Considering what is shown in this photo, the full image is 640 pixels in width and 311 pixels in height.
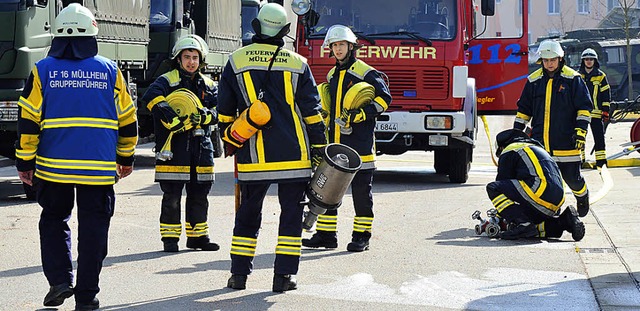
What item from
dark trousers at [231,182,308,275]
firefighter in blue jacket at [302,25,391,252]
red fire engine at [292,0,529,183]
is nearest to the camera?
dark trousers at [231,182,308,275]

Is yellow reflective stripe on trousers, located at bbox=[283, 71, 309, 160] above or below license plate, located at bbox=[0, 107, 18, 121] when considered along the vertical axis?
below

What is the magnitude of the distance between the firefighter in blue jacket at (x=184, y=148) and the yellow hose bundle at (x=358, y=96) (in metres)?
1.12

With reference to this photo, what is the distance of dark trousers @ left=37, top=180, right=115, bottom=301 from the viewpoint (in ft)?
23.2

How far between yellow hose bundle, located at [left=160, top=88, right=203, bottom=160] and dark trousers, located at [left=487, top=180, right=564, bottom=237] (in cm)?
283

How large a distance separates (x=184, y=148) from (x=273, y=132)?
219 centimetres

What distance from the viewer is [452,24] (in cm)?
1562

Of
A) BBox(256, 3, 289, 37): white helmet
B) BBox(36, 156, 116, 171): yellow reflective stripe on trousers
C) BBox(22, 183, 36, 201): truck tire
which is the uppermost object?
BBox(256, 3, 289, 37): white helmet

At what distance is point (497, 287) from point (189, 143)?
304 centimetres

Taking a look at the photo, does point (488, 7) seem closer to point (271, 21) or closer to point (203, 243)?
point (203, 243)

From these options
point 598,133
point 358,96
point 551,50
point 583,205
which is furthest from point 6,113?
point 598,133

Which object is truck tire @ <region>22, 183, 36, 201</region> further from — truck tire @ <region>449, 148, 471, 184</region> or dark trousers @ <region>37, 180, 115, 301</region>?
dark trousers @ <region>37, 180, 115, 301</region>

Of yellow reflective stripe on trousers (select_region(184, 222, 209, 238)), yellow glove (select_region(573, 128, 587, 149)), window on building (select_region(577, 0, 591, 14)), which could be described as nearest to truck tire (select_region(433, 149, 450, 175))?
yellow glove (select_region(573, 128, 587, 149))

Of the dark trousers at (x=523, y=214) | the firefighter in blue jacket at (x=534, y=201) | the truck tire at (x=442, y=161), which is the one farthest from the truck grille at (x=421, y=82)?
the dark trousers at (x=523, y=214)

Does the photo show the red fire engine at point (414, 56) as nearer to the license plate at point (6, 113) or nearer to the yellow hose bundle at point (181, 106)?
the license plate at point (6, 113)
